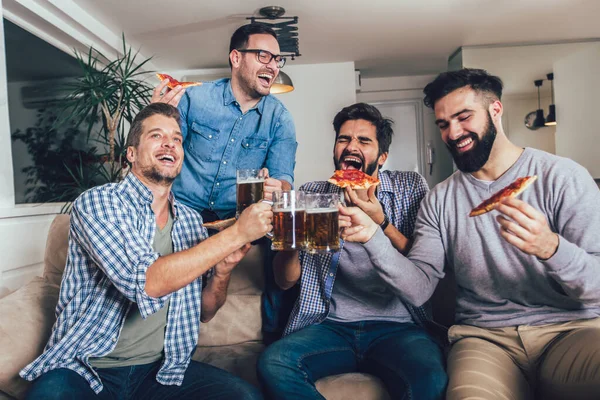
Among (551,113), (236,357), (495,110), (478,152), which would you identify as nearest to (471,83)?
(495,110)

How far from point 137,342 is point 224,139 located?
1.23 meters

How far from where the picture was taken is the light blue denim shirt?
260 cm

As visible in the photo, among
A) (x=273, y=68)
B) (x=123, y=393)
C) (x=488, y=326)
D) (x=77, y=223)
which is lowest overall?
(x=123, y=393)

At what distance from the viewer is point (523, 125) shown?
262 inches

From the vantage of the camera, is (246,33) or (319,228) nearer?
(319,228)

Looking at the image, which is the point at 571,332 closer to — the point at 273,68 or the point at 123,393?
the point at 123,393

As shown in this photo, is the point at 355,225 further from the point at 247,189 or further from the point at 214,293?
the point at 214,293

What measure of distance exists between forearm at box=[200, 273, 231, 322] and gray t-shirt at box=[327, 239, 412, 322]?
0.49m

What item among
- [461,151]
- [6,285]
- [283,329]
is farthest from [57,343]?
[6,285]

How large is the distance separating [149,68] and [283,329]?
5.16m

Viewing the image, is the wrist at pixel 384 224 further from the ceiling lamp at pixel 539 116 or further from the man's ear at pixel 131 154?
the ceiling lamp at pixel 539 116

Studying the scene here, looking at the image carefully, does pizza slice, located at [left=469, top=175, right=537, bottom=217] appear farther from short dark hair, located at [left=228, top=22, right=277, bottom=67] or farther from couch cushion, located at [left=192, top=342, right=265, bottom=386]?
short dark hair, located at [left=228, top=22, right=277, bottom=67]

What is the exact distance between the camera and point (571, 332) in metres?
1.57

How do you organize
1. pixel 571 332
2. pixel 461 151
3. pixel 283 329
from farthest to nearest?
pixel 283 329 → pixel 461 151 → pixel 571 332
